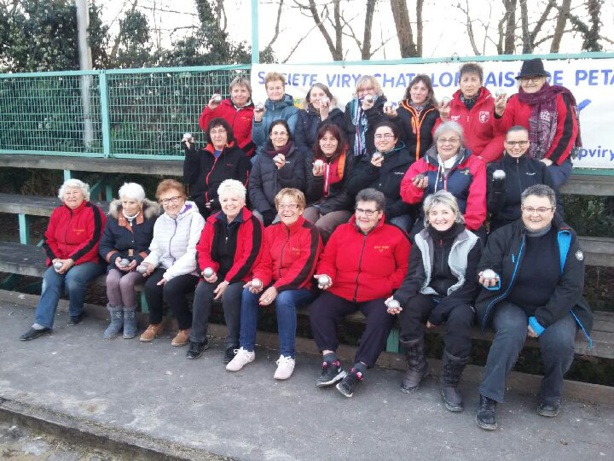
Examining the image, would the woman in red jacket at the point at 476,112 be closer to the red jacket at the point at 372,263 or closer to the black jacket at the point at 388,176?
the black jacket at the point at 388,176

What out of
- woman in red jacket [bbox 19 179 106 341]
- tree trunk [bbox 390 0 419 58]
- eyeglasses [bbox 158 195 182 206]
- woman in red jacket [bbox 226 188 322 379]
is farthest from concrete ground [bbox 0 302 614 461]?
tree trunk [bbox 390 0 419 58]

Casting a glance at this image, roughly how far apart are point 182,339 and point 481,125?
121 inches

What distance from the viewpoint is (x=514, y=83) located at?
206 inches

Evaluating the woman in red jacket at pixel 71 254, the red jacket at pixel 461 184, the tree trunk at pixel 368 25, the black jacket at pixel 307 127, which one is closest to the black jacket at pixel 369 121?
the black jacket at pixel 307 127

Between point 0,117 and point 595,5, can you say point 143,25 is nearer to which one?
point 0,117

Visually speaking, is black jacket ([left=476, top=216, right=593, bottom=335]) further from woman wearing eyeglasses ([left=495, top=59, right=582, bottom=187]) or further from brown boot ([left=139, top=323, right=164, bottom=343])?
brown boot ([left=139, top=323, right=164, bottom=343])

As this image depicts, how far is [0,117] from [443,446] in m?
7.43

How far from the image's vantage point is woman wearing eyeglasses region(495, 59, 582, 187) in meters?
4.45

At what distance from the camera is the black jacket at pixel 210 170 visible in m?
5.31

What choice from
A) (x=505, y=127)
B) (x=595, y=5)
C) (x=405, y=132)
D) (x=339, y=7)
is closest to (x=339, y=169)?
(x=405, y=132)

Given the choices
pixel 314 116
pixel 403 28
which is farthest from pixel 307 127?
pixel 403 28

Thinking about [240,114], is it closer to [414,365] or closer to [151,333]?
[151,333]

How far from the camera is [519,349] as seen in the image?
347 centimetres

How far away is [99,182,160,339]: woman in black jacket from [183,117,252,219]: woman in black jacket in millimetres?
456
